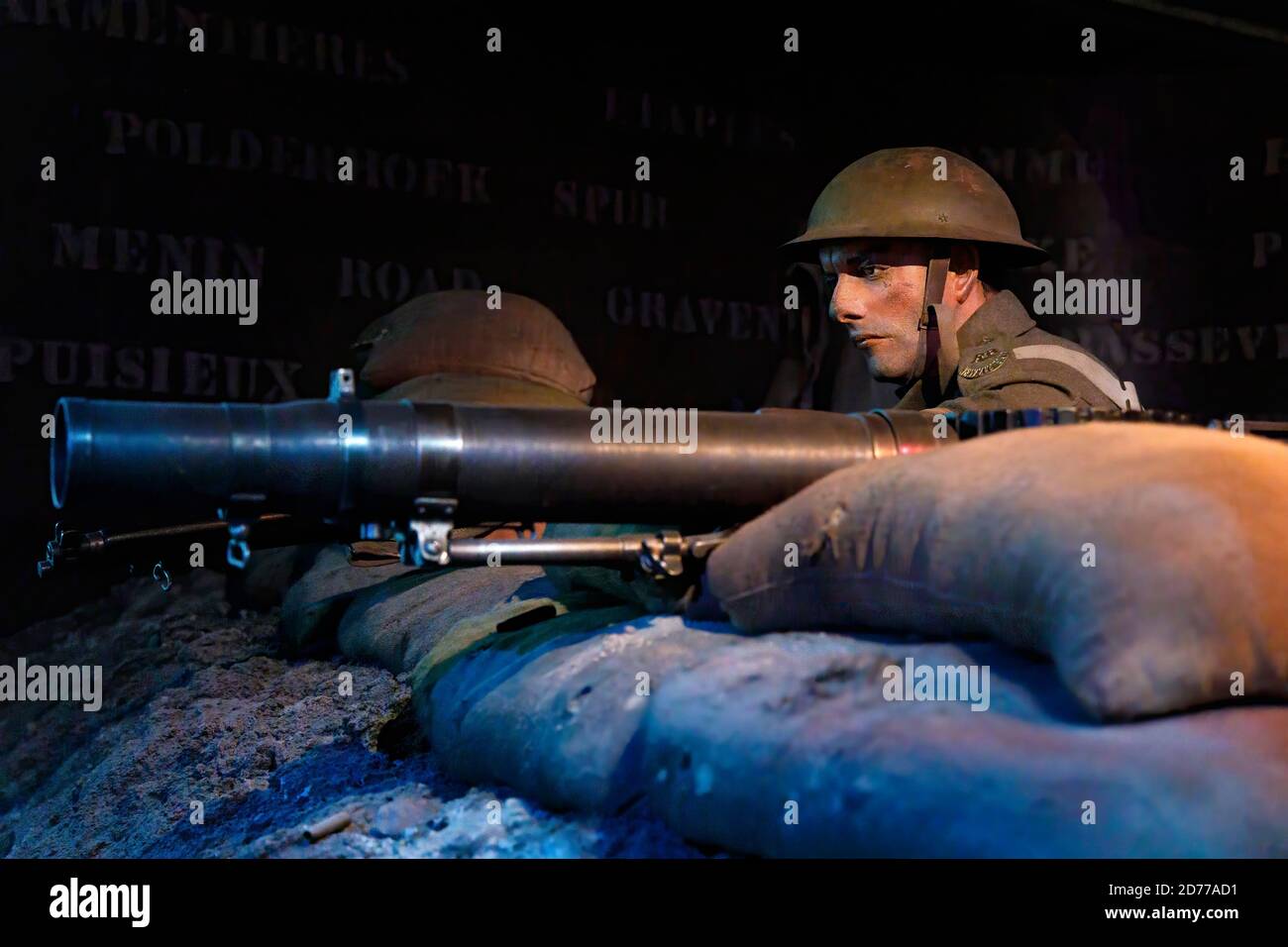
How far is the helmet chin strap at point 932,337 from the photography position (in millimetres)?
3676

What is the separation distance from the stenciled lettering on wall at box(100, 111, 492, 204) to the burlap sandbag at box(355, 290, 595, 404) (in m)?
1.33

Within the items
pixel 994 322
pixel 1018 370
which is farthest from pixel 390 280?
pixel 1018 370

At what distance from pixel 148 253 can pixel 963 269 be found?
4186mm

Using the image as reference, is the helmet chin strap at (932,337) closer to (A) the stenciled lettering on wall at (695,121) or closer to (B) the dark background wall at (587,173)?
(B) the dark background wall at (587,173)

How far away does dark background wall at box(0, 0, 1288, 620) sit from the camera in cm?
626

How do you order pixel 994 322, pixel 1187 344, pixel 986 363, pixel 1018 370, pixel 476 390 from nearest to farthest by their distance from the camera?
pixel 1018 370, pixel 986 363, pixel 994 322, pixel 476 390, pixel 1187 344

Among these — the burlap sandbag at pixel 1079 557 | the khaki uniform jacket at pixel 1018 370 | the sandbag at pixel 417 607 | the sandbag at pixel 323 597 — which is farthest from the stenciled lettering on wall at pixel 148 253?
the burlap sandbag at pixel 1079 557

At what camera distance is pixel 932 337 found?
3688 mm

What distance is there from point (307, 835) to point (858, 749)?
101 cm

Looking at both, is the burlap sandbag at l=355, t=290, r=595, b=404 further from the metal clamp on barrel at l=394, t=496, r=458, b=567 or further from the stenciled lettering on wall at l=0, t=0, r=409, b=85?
the metal clamp on barrel at l=394, t=496, r=458, b=567

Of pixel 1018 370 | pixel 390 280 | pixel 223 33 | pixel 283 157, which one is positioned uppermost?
pixel 223 33

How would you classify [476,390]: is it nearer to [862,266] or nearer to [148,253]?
[862,266]

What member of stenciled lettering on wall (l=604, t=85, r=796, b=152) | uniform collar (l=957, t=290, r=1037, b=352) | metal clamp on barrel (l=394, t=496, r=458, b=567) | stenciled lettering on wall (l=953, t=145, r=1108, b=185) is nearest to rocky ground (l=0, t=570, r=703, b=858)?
metal clamp on barrel (l=394, t=496, r=458, b=567)

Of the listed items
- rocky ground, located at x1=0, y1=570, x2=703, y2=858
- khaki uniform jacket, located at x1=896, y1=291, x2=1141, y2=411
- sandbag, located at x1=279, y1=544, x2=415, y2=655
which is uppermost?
khaki uniform jacket, located at x1=896, y1=291, x2=1141, y2=411
